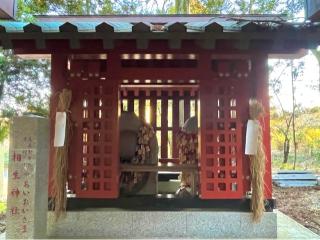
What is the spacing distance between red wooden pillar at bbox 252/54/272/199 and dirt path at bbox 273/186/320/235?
7.01 feet

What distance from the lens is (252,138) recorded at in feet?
14.3

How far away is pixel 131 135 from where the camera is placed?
552 cm

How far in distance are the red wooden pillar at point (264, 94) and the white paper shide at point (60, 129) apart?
8.07 ft

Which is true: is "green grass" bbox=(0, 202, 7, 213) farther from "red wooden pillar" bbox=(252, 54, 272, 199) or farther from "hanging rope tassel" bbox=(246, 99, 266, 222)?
"red wooden pillar" bbox=(252, 54, 272, 199)

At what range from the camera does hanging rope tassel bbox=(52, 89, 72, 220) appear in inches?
171

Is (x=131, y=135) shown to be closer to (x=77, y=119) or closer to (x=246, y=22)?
(x=77, y=119)

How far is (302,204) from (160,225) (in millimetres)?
5148

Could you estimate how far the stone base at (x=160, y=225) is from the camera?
444 centimetres

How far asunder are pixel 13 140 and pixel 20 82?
6.30 metres

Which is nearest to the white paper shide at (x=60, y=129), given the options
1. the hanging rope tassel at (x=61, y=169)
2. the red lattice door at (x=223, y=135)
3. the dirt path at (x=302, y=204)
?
the hanging rope tassel at (x=61, y=169)

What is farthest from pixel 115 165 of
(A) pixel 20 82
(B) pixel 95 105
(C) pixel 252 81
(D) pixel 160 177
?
(A) pixel 20 82

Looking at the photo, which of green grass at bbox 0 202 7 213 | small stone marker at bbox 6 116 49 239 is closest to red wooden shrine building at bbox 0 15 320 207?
small stone marker at bbox 6 116 49 239

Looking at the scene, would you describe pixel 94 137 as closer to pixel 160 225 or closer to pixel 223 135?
pixel 160 225

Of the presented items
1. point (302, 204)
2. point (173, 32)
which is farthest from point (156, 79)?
point (302, 204)
